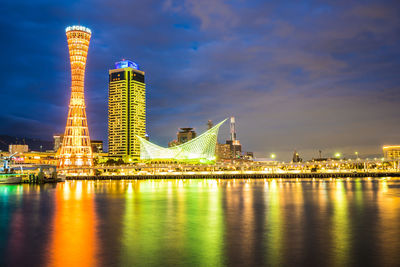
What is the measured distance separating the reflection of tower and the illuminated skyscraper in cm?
5681

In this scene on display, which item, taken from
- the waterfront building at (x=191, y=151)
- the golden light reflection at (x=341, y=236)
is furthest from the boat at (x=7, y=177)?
the golden light reflection at (x=341, y=236)

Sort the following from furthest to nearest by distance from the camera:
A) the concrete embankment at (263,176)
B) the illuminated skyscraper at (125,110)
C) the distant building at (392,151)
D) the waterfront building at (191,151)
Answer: the distant building at (392,151), the illuminated skyscraper at (125,110), the waterfront building at (191,151), the concrete embankment at (263,176)

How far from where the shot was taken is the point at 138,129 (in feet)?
501

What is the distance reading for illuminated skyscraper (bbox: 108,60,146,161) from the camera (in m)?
148

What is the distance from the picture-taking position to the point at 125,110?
149 m

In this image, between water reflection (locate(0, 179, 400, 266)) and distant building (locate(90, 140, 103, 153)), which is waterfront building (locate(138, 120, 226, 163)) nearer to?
distant building (locate(90, 140, 103, 153))

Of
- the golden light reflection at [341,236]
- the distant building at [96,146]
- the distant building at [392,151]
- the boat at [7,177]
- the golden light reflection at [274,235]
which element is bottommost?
the golden light reflection at [341,236]

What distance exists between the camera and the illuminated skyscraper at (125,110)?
486 ft

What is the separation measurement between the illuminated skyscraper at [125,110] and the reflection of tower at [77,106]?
5681cm

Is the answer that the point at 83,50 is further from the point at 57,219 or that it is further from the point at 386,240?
the point at 386,240

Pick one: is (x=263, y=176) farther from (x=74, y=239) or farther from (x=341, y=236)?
(x=74, y=239)

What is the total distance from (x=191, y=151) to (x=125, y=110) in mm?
47173

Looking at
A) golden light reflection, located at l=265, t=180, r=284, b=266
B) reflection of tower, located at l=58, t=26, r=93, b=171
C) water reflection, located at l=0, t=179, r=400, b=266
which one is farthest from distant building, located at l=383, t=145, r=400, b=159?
golden light reflection, located at l=265, t=180, r=284, b=266

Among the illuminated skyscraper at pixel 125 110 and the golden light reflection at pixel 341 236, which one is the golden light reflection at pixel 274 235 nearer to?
the golden light reflection at pixel 341 236
